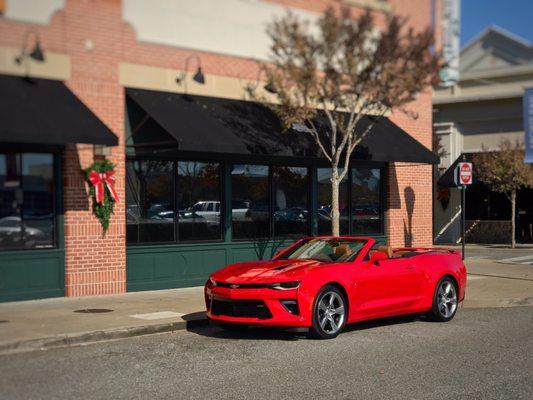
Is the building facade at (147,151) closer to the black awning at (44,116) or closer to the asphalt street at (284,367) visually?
the black awning at (44,116)

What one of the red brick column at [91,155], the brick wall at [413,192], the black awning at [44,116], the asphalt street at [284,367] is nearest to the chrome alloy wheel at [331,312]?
the asphalt street at [284,367]

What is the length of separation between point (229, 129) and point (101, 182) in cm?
267

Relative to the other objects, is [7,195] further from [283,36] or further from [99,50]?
[283,36]

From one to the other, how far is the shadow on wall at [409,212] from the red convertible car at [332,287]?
7.92 metres

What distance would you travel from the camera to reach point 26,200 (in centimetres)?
1216

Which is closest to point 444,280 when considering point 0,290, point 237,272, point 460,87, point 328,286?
point 328,286

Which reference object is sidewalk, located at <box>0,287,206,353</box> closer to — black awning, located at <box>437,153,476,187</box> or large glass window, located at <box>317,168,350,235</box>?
large glass window, located at <box>317,168,350,235</box>

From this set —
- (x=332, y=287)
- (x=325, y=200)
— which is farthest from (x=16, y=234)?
(x=325, y=200)

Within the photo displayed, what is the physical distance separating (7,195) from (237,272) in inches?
184

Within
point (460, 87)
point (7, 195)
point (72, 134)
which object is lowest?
point (7, 195)

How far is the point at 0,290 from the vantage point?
1184 cm

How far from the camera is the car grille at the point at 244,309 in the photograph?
8906mm

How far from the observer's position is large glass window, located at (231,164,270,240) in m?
15.3

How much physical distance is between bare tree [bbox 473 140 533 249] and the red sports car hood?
20.1m
